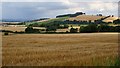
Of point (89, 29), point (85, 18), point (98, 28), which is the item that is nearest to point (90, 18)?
A: point (85, 18)

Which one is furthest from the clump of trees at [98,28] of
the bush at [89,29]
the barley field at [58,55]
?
the barley field at [58,55]

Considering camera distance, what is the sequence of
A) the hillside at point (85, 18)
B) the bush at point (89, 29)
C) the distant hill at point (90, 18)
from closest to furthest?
the bush at point (89, 29) → the distant hill at point (90, 18) → the hillside at point (85, 18)

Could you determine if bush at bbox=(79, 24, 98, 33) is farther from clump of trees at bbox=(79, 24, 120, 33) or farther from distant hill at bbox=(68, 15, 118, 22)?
distant hill at bbox=(68, 15, 118, 22)

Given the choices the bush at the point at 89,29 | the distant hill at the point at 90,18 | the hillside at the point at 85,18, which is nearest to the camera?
the bush at the point at 89,29

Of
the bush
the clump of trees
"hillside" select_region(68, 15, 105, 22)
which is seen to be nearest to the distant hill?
"hillside" select_region(68, 15, 105, 22)

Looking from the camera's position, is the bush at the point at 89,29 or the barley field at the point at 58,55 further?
the bush at the point at 89,29

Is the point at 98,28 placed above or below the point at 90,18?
below

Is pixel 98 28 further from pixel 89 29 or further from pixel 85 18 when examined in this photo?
pixel 85 18

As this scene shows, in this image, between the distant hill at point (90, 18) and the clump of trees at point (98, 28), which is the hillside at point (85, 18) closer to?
the distant hill at point (90, 18)

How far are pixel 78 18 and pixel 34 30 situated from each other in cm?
2088

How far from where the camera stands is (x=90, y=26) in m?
55.2

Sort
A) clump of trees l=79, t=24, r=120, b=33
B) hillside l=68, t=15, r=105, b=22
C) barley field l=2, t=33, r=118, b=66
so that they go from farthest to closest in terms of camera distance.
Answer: hillside l=68, t=15, r=105, b=22
clump of trees l=79, t=24, r=120, b=33
barley field l=2, t=33, r=118, b=66

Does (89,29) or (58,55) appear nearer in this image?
(58,55)

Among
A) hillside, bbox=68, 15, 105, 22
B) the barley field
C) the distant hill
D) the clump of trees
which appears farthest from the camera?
hillside, bbox=68, 15, 105, 22
